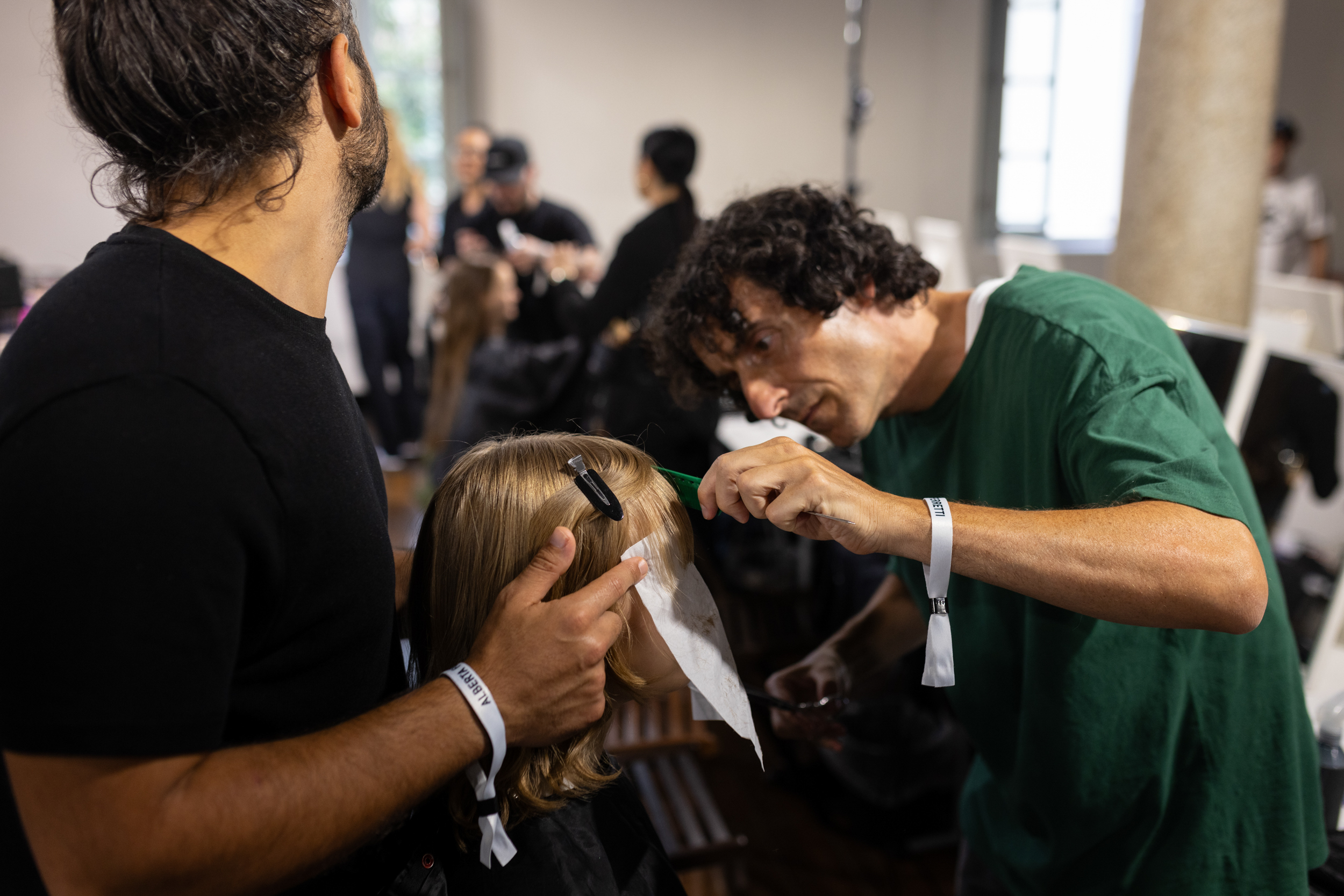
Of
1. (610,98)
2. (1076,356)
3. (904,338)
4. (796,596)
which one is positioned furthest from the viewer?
(610,98)

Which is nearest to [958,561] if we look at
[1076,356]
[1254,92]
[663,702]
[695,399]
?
[1076,356]

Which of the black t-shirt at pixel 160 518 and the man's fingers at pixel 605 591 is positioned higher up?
the black t-shirt at pixel 160 518

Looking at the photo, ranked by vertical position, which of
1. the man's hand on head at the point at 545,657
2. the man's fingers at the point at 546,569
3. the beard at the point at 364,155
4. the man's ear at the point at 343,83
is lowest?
the man's hand on head at the point at 545,657

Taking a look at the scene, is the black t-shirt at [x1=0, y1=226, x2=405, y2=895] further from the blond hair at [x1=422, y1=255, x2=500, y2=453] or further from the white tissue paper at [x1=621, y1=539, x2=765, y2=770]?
the blond hair at [x1=422, y1=255, x2=500, y2=453]

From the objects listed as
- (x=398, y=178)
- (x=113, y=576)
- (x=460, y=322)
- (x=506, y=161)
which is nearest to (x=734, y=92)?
(x=398, y=178)

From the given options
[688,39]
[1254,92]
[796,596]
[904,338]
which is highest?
[688,39]

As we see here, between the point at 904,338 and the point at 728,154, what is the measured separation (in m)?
5.78

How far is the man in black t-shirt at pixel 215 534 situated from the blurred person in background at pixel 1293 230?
560 centimetres

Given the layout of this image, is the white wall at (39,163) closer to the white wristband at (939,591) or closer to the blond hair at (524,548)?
the blond hair at (524,548)

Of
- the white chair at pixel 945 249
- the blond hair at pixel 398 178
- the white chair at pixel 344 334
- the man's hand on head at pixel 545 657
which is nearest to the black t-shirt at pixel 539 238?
the blond hair at pixel 398 178

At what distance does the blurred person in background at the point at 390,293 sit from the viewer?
504cm

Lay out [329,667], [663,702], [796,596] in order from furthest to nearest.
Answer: [796,596]
[663,702]
[329,667]

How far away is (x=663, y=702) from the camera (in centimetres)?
224

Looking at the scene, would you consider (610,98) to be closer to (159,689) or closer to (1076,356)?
(1076,356)
